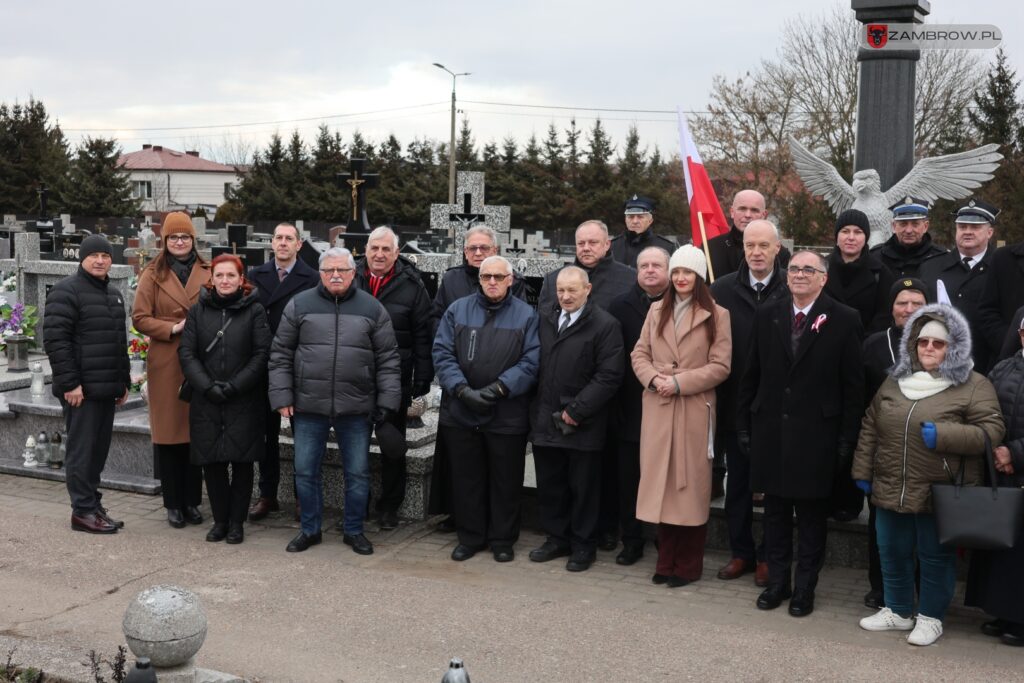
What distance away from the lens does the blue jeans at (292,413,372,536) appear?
6.62m

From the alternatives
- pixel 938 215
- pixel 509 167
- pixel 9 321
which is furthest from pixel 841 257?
pixel 509 167

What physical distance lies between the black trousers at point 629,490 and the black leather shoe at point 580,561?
Result: 0.25 meters

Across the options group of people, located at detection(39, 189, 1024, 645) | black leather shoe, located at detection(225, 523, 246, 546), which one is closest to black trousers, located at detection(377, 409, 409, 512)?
group of people, located at detection(39, 189, 1024, 645)

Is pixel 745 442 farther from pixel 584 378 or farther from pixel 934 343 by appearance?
pixel 934 343

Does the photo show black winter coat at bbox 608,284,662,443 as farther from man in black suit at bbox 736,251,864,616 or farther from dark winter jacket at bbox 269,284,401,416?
dark winter jacket at bbox 269,284,401,416

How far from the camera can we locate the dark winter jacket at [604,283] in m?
6.63

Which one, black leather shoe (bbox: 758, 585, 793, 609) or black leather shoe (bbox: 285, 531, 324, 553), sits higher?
black leather shoe (bbox: 758, 585, 793, 609)

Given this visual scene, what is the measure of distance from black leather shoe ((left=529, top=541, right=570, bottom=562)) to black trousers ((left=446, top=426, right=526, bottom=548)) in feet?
0.61

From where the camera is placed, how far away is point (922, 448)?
5.04 m

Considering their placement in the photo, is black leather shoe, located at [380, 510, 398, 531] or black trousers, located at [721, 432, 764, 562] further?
black leather shoe, located at [380, 510, 398, 531]

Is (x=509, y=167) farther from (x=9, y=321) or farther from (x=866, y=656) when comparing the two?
(x=866, y=656)

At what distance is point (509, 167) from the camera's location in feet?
161

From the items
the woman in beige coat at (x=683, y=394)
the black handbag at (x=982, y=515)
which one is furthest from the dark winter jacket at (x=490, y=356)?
the black handbag at (x=982, y=515)

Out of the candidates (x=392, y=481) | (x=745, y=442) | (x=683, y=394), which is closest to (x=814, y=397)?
(x=745, y=442)
